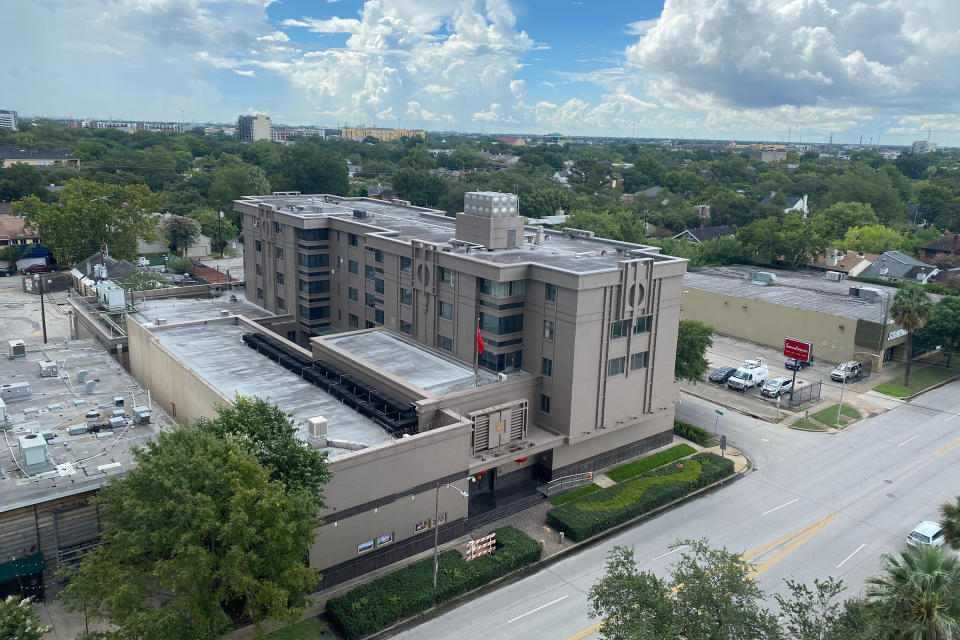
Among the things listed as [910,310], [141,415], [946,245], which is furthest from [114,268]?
[946,245]

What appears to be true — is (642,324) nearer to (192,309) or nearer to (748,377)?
(748,377)

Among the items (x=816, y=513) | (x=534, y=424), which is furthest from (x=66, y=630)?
(x=816, y=513)

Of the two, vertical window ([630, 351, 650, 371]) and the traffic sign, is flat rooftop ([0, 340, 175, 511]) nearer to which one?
vertical window ([630, 351, 650, 371])

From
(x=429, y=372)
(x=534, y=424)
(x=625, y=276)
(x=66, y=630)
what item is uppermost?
(x=625, y=276)

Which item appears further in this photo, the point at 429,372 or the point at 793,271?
the point at 793,271

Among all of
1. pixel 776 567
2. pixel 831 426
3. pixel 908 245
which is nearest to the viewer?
pixel 776 567

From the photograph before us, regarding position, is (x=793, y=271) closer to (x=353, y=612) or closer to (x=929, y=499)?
(x=929, y=499)

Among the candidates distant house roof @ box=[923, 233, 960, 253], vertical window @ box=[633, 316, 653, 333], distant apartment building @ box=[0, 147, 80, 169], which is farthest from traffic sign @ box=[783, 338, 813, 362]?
distant apartment building @ box=[0, 147, 80, 169]

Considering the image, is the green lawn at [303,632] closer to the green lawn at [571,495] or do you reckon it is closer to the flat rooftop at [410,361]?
the flat rooftop at [410,361]

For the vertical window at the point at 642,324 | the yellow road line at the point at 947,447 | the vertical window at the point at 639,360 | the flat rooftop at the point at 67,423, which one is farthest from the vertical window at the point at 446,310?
the yellow road line at the point at 947,447
